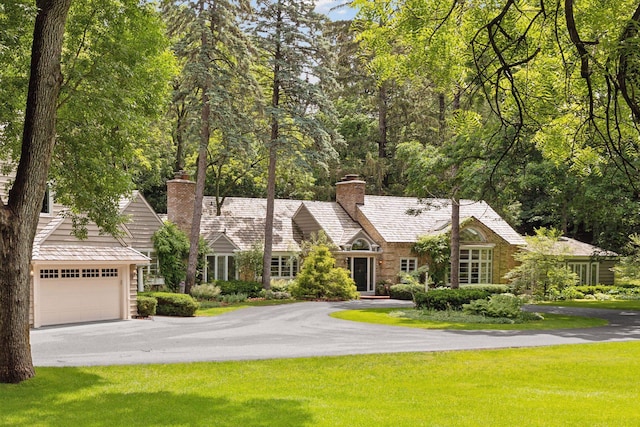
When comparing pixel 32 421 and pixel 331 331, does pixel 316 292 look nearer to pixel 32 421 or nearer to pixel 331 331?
pixel 331 331

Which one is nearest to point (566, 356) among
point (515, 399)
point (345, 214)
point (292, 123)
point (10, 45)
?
point (515, 399)

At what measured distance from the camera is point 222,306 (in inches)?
1152

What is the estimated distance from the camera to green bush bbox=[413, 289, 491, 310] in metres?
25.8

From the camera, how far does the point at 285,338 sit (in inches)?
731

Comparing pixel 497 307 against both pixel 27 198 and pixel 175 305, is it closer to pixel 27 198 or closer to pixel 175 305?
pixel 175 305

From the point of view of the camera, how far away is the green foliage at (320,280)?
32688mm

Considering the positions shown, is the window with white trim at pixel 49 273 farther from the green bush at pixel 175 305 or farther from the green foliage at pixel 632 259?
the green foliage at pixel 632 259

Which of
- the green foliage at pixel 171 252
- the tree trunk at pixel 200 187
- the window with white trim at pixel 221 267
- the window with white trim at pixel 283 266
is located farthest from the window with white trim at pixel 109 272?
the window with white trim at pixel 283 266

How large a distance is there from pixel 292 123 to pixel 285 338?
1625 centimetres

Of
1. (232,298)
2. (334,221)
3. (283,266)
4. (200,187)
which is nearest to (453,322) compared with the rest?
(232,298)

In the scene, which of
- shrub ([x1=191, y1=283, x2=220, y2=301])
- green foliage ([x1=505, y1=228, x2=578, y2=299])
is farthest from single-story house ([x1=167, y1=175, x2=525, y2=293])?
shrub ([x1=191, y1=283, x2=220, y2=301])

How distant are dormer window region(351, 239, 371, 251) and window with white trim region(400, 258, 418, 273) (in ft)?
7.08

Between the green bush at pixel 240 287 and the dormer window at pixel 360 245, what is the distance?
6658 mm

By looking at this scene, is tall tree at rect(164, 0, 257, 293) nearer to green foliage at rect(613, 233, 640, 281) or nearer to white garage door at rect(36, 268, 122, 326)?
white garage door at rect(36, 268, 122, 326)
